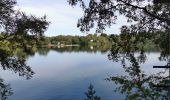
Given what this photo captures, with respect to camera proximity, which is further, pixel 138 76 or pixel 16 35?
pixel 138 76

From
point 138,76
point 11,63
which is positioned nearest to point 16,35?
point 11,63

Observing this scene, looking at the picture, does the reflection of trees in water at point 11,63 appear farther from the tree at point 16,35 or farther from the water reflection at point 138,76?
the water reflection at point 138,76

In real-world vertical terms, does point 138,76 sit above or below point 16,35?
below

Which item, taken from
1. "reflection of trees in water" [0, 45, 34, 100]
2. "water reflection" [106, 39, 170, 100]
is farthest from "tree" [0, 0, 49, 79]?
"water reflection" [106, 39, 170, 100]

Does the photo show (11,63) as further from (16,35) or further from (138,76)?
(138,76)

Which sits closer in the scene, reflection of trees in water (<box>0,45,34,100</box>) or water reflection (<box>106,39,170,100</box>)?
reflection of trees in water (<box>0,45,34,100</box>)

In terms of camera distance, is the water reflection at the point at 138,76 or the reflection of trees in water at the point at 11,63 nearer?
the reflection of trees in water at the point at 11,63

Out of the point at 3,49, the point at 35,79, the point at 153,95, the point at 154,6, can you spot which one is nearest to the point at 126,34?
the point at 154,6

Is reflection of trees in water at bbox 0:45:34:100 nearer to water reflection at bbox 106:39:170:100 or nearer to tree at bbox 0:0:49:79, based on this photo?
tree at bbox 0:0:49:79

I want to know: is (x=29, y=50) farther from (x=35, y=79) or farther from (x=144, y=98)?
(x=35, y=79)

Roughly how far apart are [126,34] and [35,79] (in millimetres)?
55420

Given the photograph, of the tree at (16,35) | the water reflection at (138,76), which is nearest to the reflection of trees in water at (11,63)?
the tree at (16,35)

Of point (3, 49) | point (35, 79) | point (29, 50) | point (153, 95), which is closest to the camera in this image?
point (3, 49)

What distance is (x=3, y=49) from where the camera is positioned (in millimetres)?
12148
